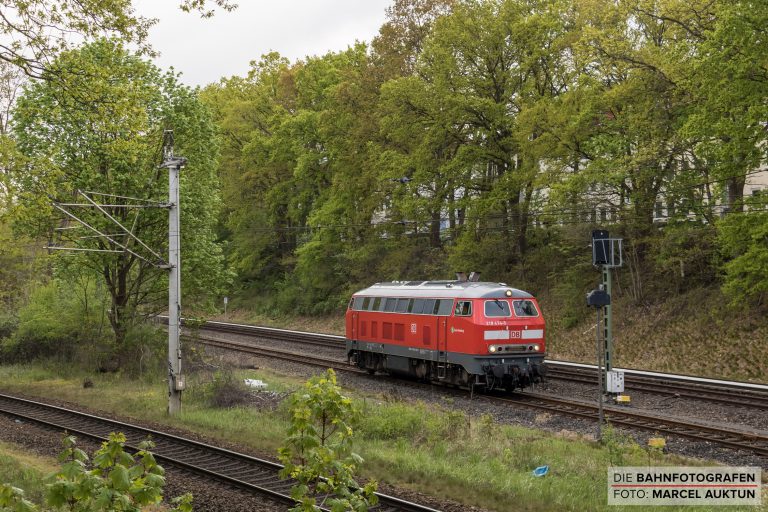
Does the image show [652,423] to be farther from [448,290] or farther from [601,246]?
[448,290]

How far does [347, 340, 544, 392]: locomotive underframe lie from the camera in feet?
69.1

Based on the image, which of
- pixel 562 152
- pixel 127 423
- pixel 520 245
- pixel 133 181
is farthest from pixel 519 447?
pixel 520 245

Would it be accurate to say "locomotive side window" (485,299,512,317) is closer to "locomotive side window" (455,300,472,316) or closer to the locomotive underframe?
"locomotive side window" (455,300,472,316)

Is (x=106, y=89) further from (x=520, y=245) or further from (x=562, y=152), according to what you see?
(x=520, y=245)

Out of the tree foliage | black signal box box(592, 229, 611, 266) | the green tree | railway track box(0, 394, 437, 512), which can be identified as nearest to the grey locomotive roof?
black signal box box(592, 229, 611, 266)

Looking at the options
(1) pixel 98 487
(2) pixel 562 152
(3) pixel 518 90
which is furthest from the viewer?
(3) pixel 518 90

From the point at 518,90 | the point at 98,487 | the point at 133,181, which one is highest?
the point at 518,90

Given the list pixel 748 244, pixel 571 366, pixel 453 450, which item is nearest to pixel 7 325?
pixel 571 366

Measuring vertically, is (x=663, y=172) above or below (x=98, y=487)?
above

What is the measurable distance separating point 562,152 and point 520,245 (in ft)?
20.3

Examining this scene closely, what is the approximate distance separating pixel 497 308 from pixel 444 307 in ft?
5.94

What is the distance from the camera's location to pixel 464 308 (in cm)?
2164

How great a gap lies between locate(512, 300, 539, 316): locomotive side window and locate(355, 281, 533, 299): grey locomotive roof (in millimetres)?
154

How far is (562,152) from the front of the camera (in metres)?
31.0
